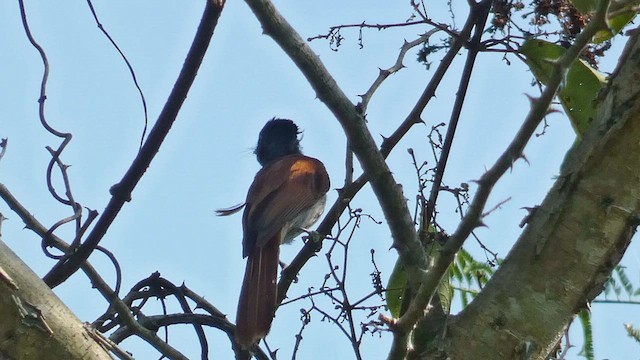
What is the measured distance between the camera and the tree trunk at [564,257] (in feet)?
7.71

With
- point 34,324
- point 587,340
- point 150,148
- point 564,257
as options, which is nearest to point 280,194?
point 587,340

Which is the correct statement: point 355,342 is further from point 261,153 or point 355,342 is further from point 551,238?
point 261,153

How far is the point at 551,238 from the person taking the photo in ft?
7.86

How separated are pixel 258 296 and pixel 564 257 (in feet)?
6.49

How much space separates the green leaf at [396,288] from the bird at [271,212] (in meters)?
0.57

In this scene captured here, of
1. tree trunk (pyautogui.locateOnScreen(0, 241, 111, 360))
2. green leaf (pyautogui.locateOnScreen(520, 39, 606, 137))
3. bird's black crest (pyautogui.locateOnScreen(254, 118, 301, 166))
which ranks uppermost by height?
bird's black crest (pyautogui.locateOnScreen(254, 118, 301, 166))

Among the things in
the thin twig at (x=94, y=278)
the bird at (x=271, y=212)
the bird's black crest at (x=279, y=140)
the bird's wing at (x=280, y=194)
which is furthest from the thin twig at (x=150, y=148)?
the bird's black crest at (x=279, y=140)

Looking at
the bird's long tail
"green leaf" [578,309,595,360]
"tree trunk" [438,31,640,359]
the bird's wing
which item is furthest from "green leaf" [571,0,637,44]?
the bird's wing

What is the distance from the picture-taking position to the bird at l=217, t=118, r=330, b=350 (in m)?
3.87

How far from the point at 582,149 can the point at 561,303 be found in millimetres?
434

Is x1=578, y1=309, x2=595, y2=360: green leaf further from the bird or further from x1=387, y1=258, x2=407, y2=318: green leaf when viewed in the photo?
the bird

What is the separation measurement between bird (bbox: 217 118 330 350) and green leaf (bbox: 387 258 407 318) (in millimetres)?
575

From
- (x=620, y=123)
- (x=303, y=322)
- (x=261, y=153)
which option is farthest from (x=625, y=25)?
(x=261, y=153)

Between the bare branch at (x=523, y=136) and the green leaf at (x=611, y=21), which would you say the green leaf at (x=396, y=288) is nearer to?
the green leaf at (x=611, y=21)
